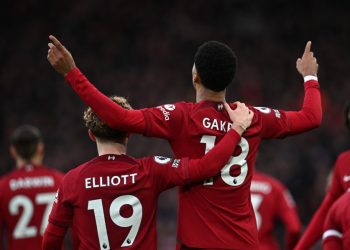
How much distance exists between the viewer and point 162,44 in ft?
59.1

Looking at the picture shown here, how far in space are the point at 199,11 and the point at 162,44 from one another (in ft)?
4.60

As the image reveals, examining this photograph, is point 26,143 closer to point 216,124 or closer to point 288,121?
point 216,124

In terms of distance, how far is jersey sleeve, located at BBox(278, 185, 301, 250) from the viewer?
762 centimetres

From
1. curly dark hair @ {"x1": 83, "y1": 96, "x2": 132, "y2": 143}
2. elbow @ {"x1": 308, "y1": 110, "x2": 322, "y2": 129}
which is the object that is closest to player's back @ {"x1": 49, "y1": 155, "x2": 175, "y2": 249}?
curly dark hair @ {"x1": 83, "y1": 96, "x2": 132, "y2": 143}

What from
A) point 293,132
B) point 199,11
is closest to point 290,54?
point 199,11

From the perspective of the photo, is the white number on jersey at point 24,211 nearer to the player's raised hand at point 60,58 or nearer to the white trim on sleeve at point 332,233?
the player's raised hand at point 60,58

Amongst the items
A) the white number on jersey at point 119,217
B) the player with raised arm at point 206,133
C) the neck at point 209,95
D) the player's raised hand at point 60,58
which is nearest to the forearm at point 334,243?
the player with raised arm at point 206,133

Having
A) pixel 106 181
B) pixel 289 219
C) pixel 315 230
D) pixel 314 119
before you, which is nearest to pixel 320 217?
pixel 315 230

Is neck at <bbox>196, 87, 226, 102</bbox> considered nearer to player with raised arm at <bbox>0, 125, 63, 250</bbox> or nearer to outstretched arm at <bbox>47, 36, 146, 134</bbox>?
outstretched arm at <bbox>47, 36, 146, 134</bbox>

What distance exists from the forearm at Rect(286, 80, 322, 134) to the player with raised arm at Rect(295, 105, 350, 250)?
2.98 ft

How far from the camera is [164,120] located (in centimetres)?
436

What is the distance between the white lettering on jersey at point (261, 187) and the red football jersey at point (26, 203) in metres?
1.99

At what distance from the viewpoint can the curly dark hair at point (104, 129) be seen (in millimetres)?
4417

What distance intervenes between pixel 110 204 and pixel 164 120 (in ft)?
1.73
